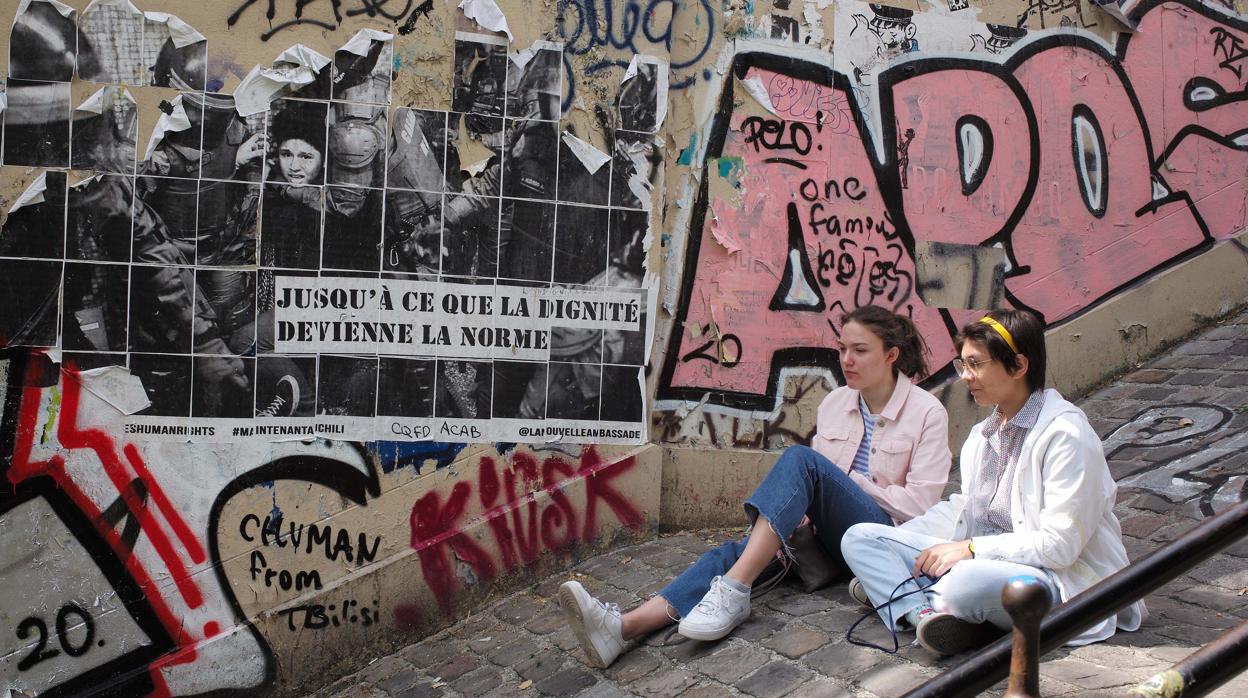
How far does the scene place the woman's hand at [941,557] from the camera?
3451 mm

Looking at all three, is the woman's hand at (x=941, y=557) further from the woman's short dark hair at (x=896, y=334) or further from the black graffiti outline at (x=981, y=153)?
the black graffiti outline at (x=981, y=153)

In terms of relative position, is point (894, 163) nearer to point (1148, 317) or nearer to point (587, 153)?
point (587, 153)

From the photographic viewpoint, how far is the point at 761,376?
5699 mm

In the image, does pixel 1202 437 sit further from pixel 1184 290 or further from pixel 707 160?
pixel 707 160

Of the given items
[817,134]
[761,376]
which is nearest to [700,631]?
[761,376]

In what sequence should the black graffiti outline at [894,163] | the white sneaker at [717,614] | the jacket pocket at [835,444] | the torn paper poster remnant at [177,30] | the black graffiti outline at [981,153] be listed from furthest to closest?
the black graffiti outline at [981,153], the black graffiti outline at [894,163], the torn paper poster remnant at [177,30], the jacket pocket at [835,444], the white sneaker at [717,614]

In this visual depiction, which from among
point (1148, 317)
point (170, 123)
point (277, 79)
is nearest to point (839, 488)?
point (277, 79)

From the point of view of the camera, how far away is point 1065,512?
127 inches

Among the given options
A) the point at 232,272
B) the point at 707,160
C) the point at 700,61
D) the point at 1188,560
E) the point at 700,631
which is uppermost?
the point at 700,61

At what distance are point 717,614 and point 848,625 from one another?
480mm

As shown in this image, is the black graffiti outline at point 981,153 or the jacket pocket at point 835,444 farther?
the black graffiti outline at point 981,153

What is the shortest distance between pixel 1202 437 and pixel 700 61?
10.9ft

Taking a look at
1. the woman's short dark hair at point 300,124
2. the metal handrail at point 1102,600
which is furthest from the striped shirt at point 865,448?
the woman's short dark hair at point 300,124

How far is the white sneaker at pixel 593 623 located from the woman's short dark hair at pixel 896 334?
1.54m
